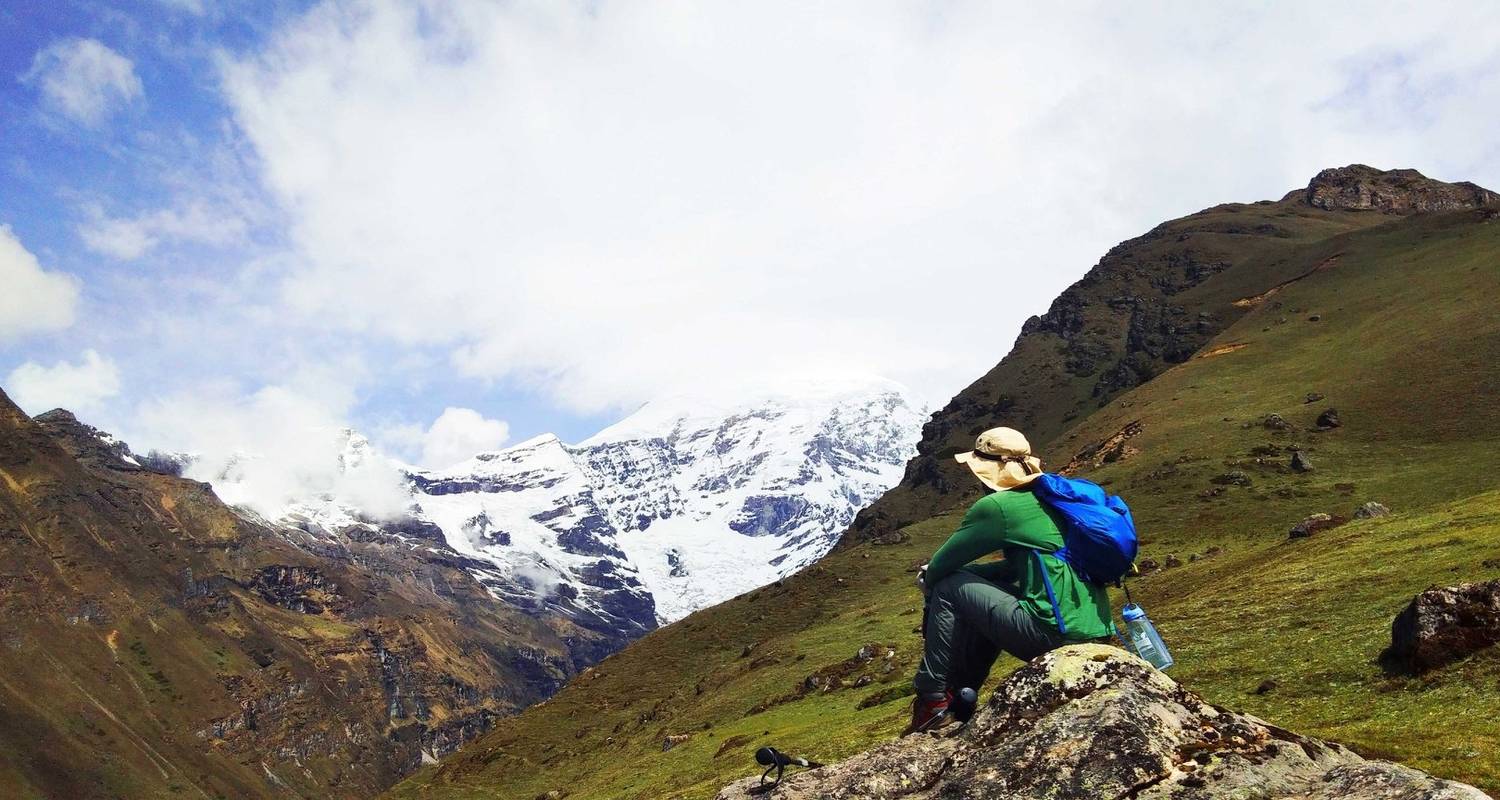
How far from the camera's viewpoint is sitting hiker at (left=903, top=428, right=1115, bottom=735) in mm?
12398

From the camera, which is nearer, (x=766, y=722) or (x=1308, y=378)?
(x=766, y=722)

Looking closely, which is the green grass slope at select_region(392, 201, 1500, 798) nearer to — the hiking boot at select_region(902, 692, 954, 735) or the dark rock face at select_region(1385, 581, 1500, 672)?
the dark rock face at select_region(1385, 581, 1500, 672)

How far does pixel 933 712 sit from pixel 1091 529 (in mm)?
3235

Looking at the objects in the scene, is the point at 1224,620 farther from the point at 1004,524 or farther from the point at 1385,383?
the point at 1385,383

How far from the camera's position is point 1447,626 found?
80.9 ft

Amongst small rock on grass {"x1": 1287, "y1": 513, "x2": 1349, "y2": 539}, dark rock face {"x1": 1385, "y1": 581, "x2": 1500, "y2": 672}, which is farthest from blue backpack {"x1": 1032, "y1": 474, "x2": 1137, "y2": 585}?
small rock on grass {"x1": 1287, "y1": 513, "x2": 1349, "y2": 539}

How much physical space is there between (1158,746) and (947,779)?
2475mm

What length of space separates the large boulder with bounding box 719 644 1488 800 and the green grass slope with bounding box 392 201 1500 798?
785cm

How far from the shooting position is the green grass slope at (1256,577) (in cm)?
2825

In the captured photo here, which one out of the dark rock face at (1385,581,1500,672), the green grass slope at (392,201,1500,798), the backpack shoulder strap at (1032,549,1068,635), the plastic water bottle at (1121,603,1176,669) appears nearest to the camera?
the backpack shoulder strap at (1032,549,1068,635)

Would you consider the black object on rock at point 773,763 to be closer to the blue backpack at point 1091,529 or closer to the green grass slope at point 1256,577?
the blue backpack at point 1091,529

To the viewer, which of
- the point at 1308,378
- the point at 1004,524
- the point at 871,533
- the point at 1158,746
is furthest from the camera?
the point at 871,533

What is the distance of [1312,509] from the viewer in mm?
74875

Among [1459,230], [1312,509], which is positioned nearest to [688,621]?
[1312,509]
